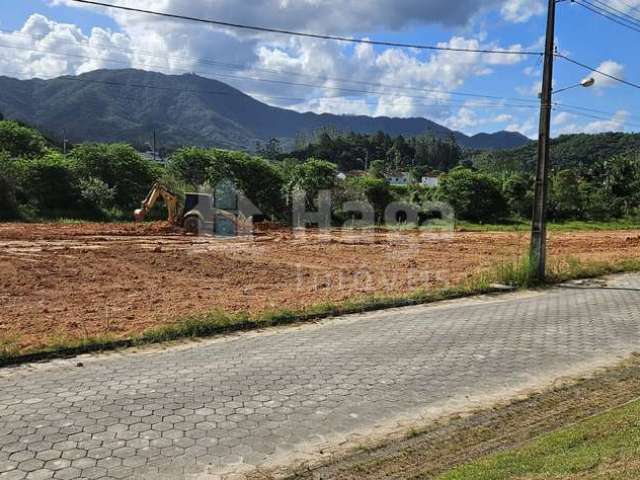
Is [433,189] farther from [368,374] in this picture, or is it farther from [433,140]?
[433,140]

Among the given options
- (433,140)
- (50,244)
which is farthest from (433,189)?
(433,140)

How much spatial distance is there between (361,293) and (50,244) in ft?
35.7

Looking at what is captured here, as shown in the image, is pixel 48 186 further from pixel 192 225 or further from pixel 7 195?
pixel 192 225

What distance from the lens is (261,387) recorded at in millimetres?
5910

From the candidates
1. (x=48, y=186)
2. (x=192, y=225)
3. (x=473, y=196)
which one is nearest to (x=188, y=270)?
(x=192, y=225)

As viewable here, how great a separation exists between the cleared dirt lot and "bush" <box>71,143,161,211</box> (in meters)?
5.80

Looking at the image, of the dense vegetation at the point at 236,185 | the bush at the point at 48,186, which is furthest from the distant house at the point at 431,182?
the bush at the point at 48,186

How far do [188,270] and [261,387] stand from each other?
A: 27.7 feet

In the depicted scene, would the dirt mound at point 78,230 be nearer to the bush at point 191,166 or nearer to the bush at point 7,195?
the bush at point 7,195

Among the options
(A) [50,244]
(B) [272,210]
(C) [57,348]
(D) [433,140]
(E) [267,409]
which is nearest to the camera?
(E) [267,409]

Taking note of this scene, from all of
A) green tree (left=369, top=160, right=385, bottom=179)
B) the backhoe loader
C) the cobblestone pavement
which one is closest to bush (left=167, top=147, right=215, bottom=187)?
the backhoe loader

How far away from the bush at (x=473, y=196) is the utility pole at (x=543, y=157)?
24130 millimetres

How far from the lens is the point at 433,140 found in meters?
143

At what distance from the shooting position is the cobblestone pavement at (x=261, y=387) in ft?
14.4
